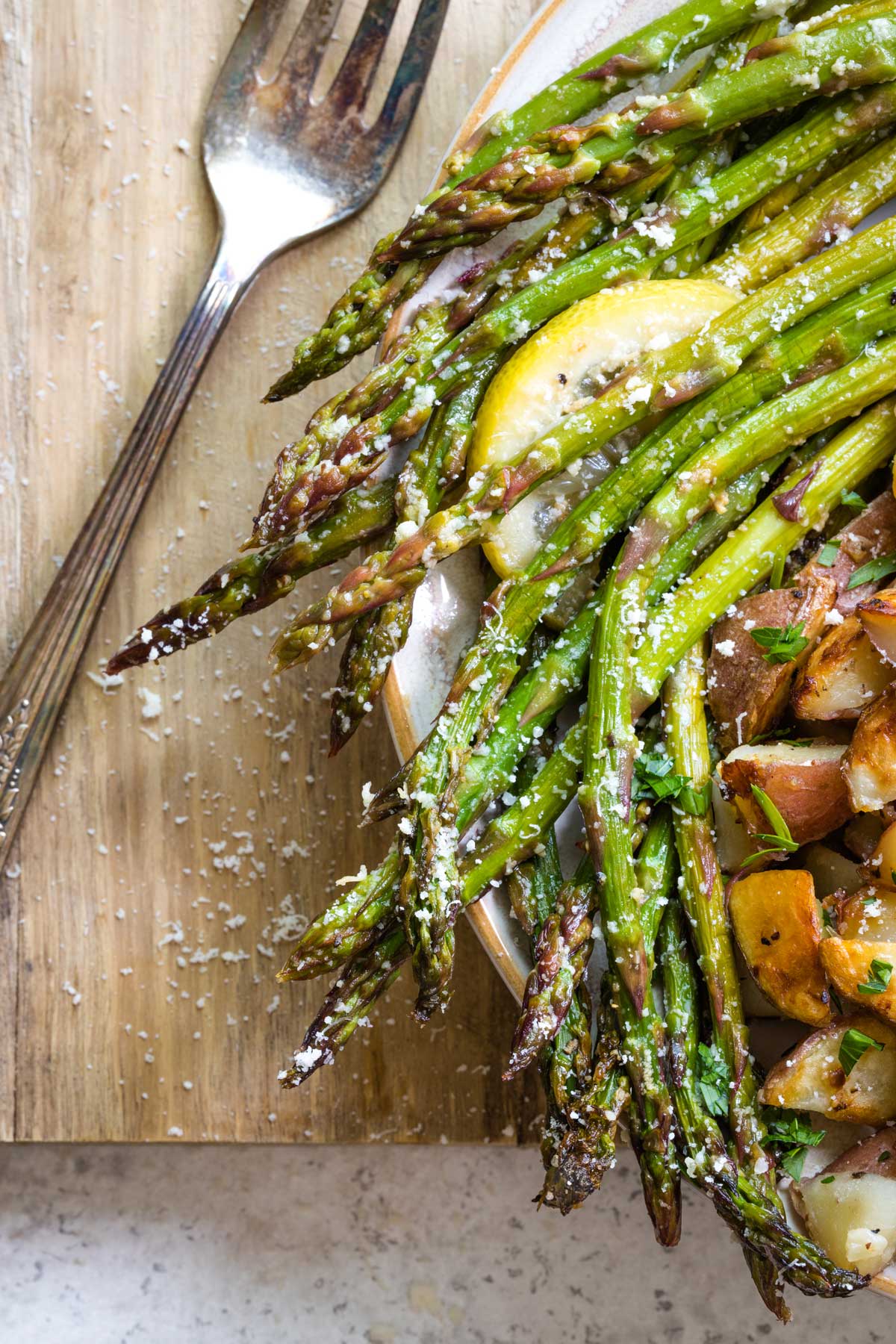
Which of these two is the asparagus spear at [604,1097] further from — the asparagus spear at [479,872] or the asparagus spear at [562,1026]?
the asparagus spear at [479,872]

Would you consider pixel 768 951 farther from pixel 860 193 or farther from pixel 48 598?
pixel 48 598

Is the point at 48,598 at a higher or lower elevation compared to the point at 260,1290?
higher

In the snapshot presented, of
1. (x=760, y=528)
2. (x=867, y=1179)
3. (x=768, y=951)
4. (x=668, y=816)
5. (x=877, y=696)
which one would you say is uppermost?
(x=760, y=528)

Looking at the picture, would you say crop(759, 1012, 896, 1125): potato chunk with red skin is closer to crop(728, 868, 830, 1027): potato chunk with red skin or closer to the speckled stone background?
crop(728, 868, 830, 1027): potato chunk with red skin

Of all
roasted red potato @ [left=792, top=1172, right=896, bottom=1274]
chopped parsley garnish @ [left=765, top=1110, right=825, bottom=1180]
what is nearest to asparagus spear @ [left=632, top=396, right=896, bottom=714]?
chopped parsley garnish @ [left=765, top=1110, right=825, bottom=1180]

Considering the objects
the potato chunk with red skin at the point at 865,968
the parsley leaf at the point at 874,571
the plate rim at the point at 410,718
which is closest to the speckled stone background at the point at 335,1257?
the plate rim at the point at 410,718

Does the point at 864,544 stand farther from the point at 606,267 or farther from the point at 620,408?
the point at 606,267

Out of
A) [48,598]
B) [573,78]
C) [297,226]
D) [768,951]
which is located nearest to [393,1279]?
[768,951]
